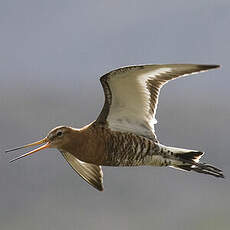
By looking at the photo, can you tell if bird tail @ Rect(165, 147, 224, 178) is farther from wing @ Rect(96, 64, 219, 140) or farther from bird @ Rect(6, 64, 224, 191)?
wing @ Rect(96, 64, 219, 140)

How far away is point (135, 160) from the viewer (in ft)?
36.8

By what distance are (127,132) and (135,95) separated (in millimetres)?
443

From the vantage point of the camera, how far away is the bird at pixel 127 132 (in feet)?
36.2

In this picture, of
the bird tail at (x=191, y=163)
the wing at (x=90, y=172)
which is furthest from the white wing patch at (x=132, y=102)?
the wing at (x=90, y=172)

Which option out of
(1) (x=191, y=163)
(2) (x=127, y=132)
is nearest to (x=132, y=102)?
(2) (x=127, y=132)

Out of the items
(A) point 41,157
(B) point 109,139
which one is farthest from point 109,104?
(A) point 41,157

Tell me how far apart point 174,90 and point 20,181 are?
5922cm

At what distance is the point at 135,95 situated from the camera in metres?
11.3

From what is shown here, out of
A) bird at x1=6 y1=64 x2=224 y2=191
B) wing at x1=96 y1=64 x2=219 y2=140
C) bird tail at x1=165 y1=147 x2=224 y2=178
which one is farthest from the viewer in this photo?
bird tail at x1=165 y1=147 x2=224 y2=178

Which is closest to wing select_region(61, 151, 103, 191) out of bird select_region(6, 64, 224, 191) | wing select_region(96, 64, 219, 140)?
bird select_region(6, 64, 224, 191)

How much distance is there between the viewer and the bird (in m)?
11.0

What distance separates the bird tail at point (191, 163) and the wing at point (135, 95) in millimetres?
367

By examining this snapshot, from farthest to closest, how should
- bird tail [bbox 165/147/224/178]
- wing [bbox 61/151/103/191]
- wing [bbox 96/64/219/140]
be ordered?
wing [bbox 61/151/103/191], bird tail [bbox 165/147/224/178], wing [bbox 96/64/219/140]

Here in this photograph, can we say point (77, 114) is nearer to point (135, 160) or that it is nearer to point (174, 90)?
point (174, 90)
